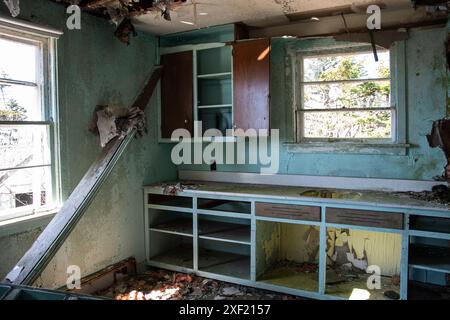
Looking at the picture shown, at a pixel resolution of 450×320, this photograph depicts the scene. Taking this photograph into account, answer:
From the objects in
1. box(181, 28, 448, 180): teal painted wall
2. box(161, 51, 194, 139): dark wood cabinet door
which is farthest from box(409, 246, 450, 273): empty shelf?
box(161, 51, 194, 139): dark wood cabinet door

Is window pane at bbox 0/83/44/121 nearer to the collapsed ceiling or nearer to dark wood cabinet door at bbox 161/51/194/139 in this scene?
the collapsed ceiling

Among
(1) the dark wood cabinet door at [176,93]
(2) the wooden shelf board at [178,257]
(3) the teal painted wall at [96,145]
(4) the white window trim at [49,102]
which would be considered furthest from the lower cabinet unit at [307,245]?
(4) the white window trim at [49,102]

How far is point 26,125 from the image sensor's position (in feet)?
9.14

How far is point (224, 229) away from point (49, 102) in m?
2.15

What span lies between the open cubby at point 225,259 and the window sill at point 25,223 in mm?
1616

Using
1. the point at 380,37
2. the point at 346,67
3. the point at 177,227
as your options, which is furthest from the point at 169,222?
the point at 380,37

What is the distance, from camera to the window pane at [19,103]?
2.65 metres

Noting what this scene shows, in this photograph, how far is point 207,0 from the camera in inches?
123

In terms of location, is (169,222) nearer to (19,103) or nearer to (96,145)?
(96,145)

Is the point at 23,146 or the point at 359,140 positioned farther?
the point at 359,140

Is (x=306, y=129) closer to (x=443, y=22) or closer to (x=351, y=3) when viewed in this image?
(x=351, y=3)

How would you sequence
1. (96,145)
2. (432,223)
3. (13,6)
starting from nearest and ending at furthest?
(13,6)
(432,223)
(96,145)

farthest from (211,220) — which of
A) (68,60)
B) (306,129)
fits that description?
(68,60)

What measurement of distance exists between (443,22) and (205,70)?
7.93ft
